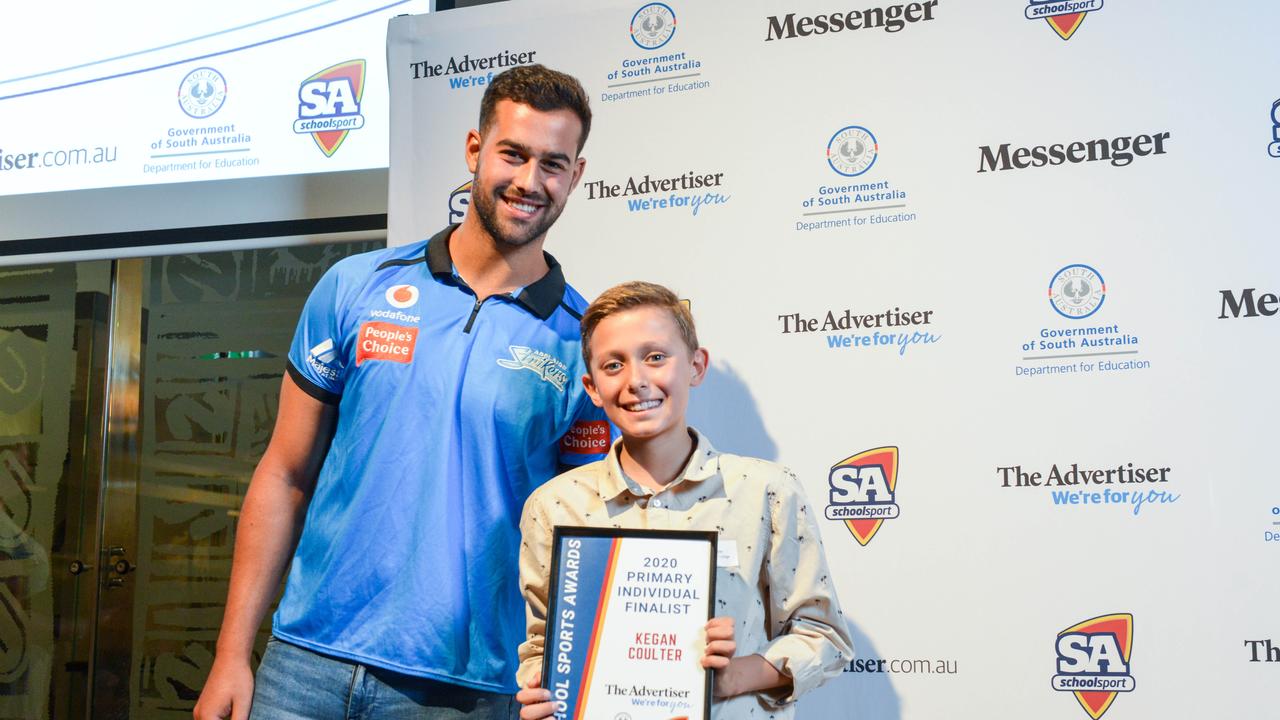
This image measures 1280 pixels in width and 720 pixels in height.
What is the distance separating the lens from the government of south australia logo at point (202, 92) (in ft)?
11.1

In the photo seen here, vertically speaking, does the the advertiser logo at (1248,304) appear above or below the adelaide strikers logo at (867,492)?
above

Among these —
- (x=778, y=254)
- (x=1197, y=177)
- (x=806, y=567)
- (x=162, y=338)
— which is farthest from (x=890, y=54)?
(x=162, y=338)

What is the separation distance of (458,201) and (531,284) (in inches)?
40.7

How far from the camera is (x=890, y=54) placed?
8.79 feet

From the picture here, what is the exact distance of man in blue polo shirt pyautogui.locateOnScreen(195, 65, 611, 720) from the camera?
1744 mm

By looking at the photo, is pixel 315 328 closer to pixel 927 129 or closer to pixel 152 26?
pixel 927 129

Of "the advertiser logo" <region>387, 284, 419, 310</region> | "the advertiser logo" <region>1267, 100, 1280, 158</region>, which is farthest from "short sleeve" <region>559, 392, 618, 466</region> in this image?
"the advertiser logo" <region>1267, 100, 1280, 158</region>

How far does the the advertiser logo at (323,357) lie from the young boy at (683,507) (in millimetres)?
473

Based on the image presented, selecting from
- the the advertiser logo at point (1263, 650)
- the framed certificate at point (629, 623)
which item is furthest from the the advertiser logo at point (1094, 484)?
the framed certificate at point (629, 623)

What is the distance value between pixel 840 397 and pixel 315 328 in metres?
1.31

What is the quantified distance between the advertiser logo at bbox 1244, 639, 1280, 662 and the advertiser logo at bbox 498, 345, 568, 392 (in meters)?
1.66

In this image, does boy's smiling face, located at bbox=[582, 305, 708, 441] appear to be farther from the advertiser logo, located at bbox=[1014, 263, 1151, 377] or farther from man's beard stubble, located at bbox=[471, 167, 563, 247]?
the advertiser logo, located at bbox=[1014, 263, 1151, 377]

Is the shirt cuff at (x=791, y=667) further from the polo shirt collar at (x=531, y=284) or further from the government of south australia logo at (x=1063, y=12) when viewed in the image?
the government of south australia logo at (x=1063, y=12)

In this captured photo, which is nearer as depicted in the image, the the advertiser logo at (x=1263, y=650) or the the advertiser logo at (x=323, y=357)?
the the advertiser logo at (x=323, y=357)
